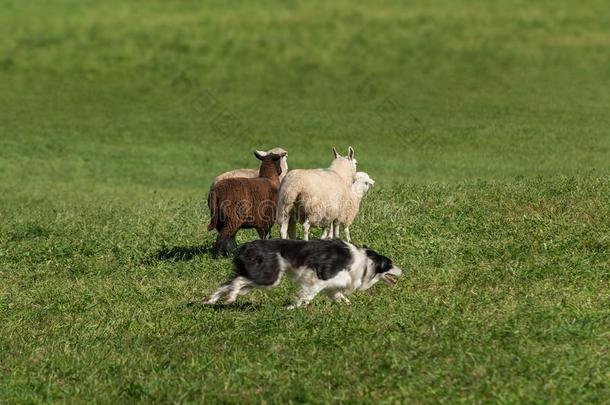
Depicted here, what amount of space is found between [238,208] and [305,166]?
16593 mm

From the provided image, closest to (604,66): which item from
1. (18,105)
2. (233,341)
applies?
(18,105)

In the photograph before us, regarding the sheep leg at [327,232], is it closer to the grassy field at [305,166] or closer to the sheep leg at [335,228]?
the sheep leg at [335,228]

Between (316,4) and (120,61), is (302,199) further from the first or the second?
(316,4)

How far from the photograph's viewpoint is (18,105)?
1681 inches

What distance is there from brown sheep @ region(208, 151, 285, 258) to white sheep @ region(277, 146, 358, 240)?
0.44 metres

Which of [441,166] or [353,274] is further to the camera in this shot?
[441,166]

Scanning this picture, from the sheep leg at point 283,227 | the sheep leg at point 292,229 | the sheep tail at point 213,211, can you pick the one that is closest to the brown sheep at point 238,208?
the sheep tail at point 213,211

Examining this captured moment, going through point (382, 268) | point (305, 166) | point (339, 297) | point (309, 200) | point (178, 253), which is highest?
point (309, 200)

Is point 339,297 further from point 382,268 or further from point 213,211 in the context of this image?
point 213,211

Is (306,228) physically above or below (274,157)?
Answer: below

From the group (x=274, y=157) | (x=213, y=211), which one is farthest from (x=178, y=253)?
(x=274, y=157)

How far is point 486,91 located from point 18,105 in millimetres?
18507

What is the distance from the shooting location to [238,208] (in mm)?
15633

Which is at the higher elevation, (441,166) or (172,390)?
(172,390)
